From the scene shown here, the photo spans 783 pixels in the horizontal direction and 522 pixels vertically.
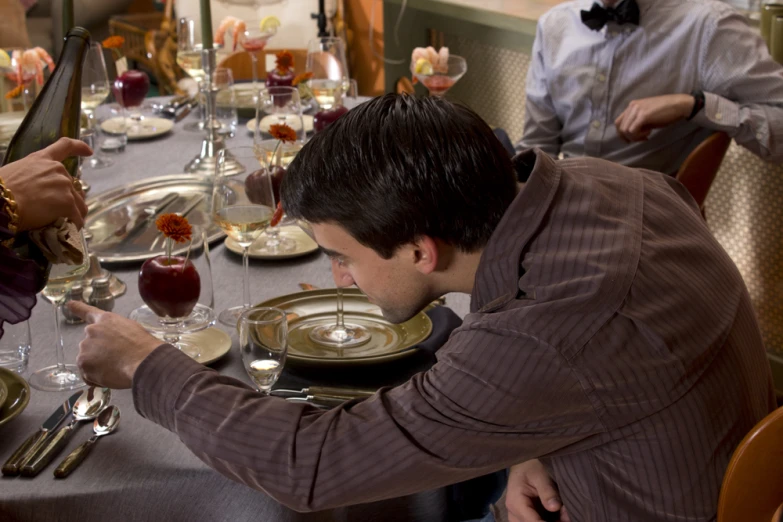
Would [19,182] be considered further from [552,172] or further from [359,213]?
[552,172]

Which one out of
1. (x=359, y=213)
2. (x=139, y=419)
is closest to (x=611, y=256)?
(x=359, y=213)

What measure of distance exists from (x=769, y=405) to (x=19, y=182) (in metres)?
0.97

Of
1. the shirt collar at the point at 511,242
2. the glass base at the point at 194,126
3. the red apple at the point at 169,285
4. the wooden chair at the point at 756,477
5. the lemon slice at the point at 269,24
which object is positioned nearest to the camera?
the wooden chair at the point at 756,477

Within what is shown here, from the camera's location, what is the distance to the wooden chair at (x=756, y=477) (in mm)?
822

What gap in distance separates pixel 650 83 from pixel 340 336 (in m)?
1.36

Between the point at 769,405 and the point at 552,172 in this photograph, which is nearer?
the point at 552,172

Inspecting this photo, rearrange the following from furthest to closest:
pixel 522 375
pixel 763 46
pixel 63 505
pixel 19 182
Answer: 1. pixel 763 46
2. pixel 19 182
3. pixel 63 505
4. pixel 522 375

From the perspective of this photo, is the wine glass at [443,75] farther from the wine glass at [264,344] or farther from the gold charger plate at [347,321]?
the wine glass at [264,344]

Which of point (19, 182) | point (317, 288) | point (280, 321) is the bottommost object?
point (317, 288)

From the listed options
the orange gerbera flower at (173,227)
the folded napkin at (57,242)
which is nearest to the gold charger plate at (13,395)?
the folded napkin at (57,242)

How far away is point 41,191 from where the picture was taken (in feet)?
3.54

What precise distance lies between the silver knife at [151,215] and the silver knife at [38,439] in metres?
0.58

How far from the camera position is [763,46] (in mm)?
2148

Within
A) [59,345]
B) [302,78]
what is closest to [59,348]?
[59,345]
